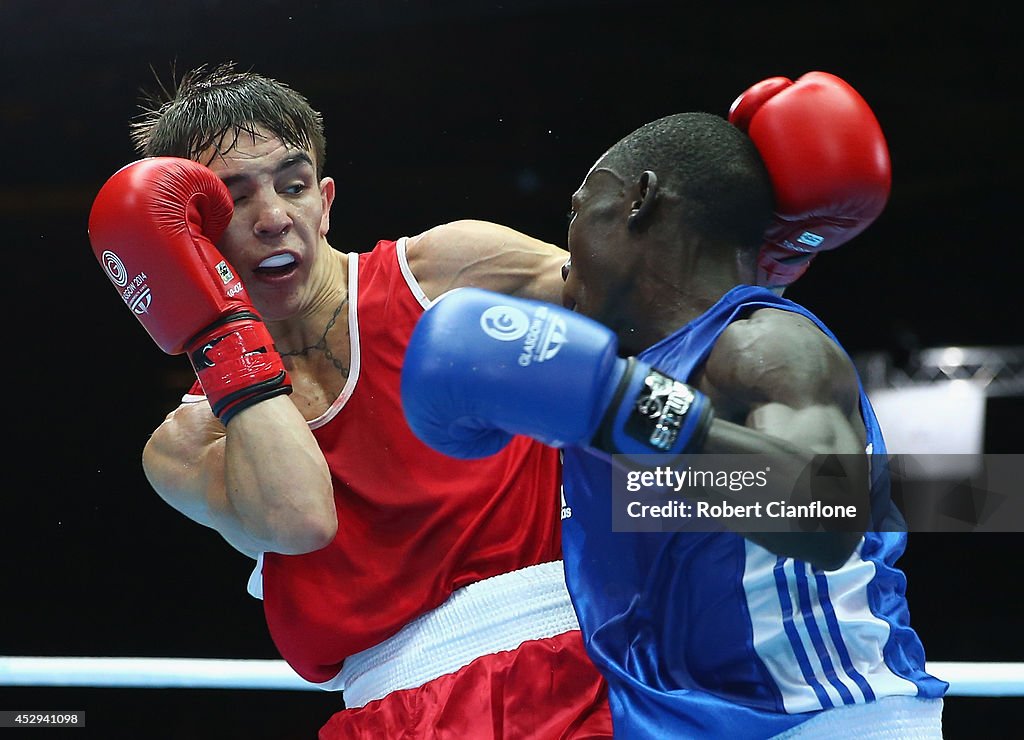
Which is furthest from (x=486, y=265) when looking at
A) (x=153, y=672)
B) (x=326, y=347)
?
(x=153, y=672)

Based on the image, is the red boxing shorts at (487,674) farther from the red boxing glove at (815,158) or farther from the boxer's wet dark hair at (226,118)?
the boxer's wet dark hair at (226,118)

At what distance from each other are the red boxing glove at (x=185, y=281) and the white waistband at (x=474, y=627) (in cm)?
44

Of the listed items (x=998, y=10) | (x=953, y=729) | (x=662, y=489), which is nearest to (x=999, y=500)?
(x=662, y=489)

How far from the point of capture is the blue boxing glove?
4.05ft

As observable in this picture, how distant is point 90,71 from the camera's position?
165 inches

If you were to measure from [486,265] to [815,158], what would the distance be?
63 centimetres

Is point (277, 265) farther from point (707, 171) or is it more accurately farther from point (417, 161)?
point (417, 161)

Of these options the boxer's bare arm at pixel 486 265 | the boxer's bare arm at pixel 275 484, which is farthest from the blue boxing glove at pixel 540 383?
the boxer's bare arm at pixel 486 265

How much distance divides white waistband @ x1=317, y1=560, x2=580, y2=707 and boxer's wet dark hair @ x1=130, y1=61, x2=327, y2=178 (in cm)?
83

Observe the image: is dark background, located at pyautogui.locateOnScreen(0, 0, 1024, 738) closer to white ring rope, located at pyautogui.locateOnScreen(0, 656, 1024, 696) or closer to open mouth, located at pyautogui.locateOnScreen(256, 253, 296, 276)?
white ring rope, located at pyautogui.locateOnScreen(0, 656, 1024, 696)

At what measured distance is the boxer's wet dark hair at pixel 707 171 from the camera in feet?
5.15

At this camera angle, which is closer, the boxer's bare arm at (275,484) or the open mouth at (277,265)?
the boxer's bare arm at (275,484)

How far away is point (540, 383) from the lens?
126 cm

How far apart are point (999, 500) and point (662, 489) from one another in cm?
69
